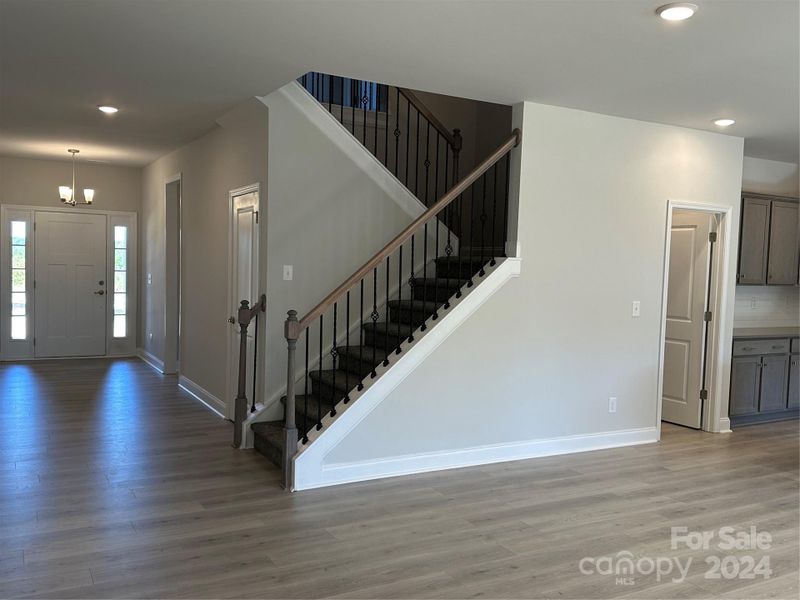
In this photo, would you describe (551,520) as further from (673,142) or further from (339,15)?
(673,142)

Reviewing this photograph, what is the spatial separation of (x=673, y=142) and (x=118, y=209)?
7130mm

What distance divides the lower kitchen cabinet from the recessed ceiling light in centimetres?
382

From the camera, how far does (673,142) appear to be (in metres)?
5.24

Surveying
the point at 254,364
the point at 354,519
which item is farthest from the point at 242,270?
the point at 354,519

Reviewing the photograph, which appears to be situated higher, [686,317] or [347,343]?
[686,317]

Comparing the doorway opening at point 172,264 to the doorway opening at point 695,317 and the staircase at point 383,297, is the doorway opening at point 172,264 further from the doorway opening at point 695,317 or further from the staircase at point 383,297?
the doorway opening at point 695,317

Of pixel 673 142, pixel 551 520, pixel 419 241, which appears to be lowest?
pixel 551 520

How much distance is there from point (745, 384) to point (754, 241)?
4.60ft

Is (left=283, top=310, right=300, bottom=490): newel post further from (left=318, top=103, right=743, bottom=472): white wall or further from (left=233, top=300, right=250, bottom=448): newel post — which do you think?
(left=233, top=300, right=250, bottom=448): newel post

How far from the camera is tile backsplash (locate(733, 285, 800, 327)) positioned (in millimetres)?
6773

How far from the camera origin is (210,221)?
6.04 metres

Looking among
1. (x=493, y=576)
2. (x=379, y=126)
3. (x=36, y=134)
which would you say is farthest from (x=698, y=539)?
(x=36, y=134)

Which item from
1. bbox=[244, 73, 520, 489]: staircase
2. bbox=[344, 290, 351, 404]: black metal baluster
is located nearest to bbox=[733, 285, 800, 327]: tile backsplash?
bbox=[244, 73, 520, 489]: staircase

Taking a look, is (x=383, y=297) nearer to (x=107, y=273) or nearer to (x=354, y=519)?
(x=354, y=519)
